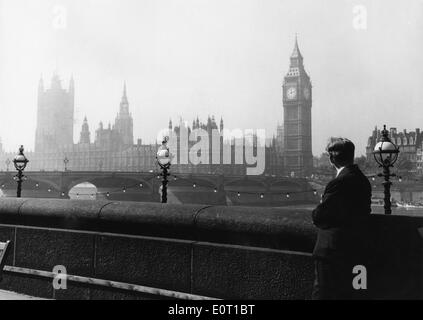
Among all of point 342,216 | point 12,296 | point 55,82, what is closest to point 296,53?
point 55,82

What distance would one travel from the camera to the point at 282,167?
137 metres

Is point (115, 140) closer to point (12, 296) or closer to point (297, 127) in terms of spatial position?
point (297, 127)

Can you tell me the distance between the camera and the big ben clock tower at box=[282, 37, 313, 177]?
140 metres

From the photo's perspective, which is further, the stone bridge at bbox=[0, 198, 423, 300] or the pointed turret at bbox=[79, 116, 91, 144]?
the pointed turret at bbox=[79, 116, 91, 144]

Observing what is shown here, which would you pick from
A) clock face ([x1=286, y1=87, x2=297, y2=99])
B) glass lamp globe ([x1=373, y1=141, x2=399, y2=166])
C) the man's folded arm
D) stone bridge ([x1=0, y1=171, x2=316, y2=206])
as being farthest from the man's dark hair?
clock face ([x1=286, y1=87, x2=297, y2=99])

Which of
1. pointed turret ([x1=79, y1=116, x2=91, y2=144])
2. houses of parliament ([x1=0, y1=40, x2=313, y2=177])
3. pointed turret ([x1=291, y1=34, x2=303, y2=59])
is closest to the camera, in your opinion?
houses of parliament ([x1=0, y1=40, x2=313, y2=177])

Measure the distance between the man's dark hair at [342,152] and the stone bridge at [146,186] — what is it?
172ft

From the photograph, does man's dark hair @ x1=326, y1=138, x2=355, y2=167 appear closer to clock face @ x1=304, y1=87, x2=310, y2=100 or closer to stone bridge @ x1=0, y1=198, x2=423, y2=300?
stone bridge @ x1=0, y1=198, x2=423, y2=300

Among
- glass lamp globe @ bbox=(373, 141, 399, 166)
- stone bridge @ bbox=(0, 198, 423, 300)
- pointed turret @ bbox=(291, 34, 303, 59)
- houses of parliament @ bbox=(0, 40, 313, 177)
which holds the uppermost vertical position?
pointed turret @ bbox=(291, 34, 303, 59)

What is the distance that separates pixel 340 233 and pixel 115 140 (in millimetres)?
133785

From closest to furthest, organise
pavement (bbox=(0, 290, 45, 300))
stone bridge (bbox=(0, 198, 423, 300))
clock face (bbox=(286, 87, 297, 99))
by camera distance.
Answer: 1. stone bridge (bbox=(0, 198, 423, 300))
2. pavement (bbox=(0, 290, 45, 300))
3. clock face (bbox=(286, 87, 297, 99))

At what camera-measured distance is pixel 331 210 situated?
2740 millimetres

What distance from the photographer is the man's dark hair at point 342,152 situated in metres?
2.93
